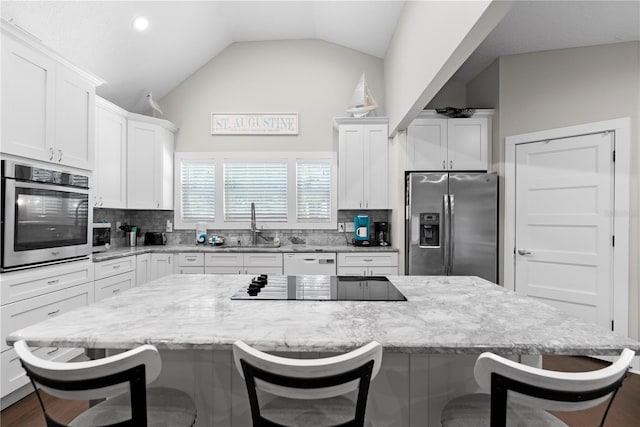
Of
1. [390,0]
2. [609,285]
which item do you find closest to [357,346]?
[609,285]

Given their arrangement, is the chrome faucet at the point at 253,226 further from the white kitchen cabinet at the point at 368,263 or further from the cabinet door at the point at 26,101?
the cabinet door at the point at 26,101

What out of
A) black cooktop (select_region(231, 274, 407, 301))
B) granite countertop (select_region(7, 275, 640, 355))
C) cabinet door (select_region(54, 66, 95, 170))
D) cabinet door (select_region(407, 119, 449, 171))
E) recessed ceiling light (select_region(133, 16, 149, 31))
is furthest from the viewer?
cabinet door (select_region(407, 119, 449, 171))

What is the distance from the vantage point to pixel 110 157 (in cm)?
374

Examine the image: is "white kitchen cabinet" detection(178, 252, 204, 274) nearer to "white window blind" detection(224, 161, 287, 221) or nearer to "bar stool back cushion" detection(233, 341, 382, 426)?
"white window blind" detection(224, 161, 287, 221)

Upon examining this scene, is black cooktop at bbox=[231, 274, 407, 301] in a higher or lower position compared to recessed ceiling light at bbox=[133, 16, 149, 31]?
lower

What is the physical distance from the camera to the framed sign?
4555mm

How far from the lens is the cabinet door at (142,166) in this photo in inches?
159

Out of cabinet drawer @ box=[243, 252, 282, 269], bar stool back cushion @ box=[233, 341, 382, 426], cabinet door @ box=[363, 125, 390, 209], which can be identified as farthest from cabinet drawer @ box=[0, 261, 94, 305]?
cabinet door @ box=[363, 125, 390, 209]

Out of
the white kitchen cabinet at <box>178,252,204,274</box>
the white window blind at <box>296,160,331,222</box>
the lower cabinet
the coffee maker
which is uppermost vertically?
the white window blind at <box>296,160,331,222</box>

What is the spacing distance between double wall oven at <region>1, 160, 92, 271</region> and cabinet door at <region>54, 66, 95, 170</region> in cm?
16

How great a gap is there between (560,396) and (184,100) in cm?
496

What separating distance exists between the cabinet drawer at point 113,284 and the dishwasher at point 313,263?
1.70m

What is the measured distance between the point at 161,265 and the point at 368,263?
8.12 feet

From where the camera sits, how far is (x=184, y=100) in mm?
4602
